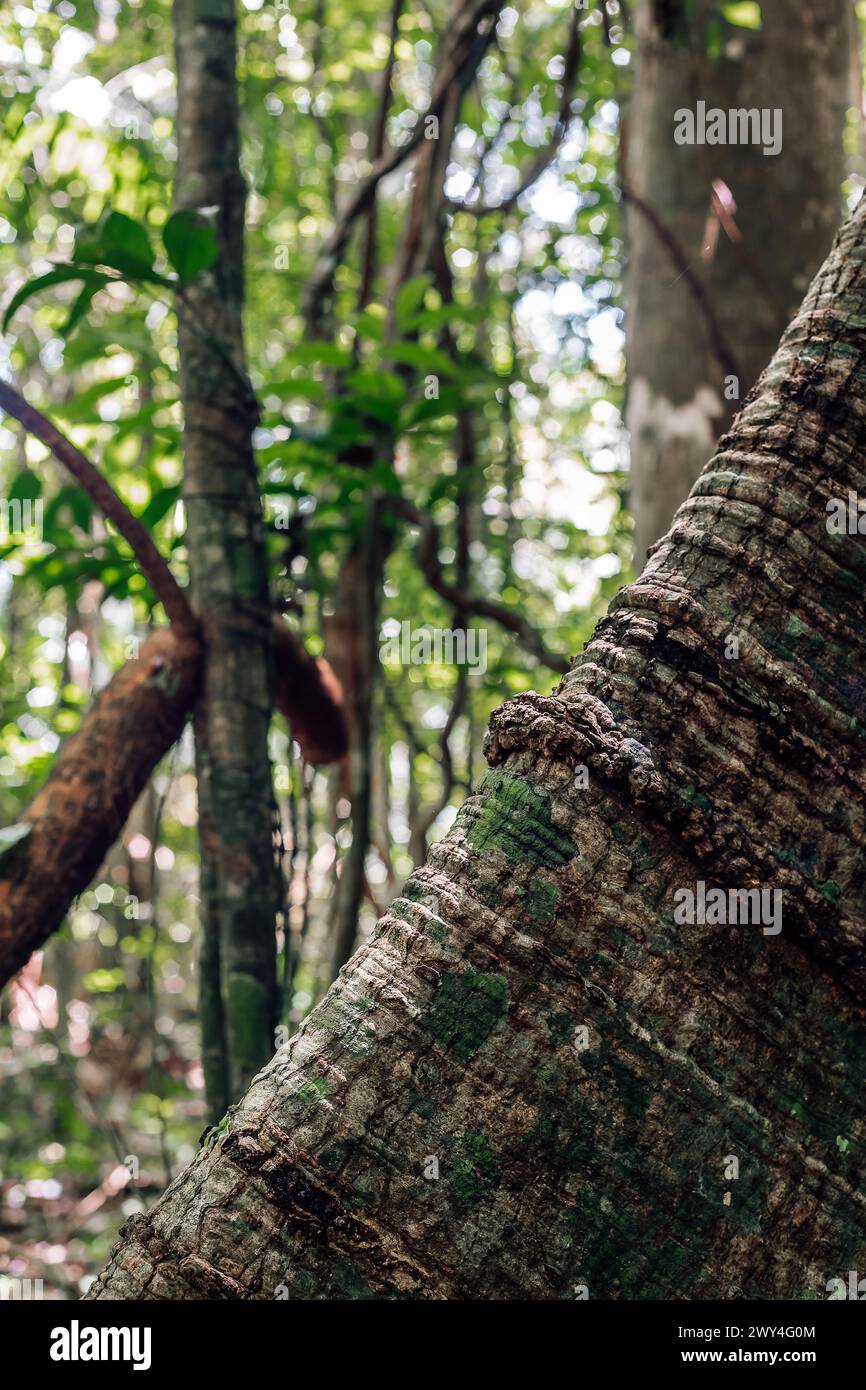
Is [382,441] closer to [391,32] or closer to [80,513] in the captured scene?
[80,513]

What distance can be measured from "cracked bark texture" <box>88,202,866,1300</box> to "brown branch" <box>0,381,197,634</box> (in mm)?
978

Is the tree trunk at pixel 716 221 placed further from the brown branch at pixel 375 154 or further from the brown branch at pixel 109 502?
the brown branch at pixel 109 502

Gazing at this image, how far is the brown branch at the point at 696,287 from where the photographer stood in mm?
2539

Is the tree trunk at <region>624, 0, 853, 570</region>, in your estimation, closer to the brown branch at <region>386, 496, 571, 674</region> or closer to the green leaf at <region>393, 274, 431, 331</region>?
the brown branch at <region>386, 496, 571, 674</region>

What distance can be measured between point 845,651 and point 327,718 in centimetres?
167

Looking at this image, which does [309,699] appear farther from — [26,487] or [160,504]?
[26,487]

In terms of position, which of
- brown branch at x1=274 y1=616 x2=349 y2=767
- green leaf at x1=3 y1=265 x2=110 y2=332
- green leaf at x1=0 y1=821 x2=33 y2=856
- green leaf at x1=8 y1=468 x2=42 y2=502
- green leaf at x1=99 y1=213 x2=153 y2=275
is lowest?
green leaf at x1=0 y1=821 x2=33 y2=856

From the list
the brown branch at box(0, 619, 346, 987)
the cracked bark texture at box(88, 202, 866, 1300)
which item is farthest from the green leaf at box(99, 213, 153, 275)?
the cracked bark texture at box(88, 202, 866, 1300)

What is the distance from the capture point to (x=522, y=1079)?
40.9 inches

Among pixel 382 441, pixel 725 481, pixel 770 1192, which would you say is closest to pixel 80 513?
pixel 382 441

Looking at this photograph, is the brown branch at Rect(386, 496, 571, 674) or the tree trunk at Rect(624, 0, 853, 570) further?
the brown branch at Rect(386, 496, 571, 674)

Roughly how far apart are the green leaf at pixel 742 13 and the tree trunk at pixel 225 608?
1149 millimetres

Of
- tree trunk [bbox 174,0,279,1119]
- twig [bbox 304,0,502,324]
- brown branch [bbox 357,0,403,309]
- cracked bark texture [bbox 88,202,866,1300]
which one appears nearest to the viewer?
cracked bark texture [bbox 88,202,866,1300]

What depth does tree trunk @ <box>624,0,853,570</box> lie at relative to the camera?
8.50 feet
